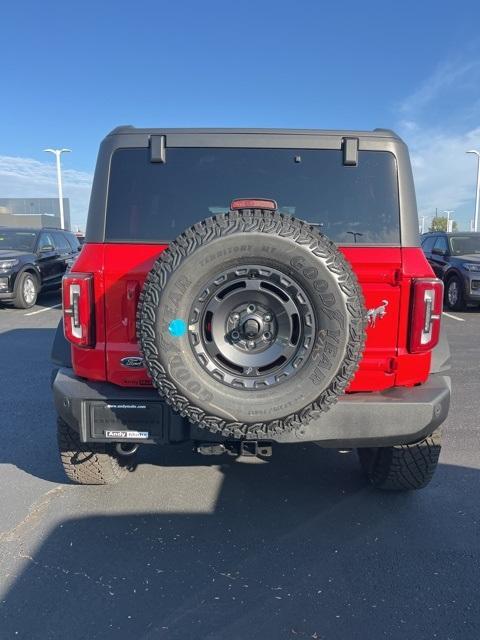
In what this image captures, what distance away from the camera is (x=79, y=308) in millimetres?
2420

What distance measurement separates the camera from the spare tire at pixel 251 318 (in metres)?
2.10

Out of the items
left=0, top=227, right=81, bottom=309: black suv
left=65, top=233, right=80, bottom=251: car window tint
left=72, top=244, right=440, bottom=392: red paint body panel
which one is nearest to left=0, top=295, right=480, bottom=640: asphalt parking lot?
left=72, top=244, right=440, bottom=392: red paint body panel

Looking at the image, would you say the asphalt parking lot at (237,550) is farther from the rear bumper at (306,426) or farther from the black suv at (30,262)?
the black suv at (30,262)

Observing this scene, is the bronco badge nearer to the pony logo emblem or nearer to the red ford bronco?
the red ford bronco

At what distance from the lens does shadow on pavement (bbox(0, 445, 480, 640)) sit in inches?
78.9

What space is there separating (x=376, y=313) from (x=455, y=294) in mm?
8673

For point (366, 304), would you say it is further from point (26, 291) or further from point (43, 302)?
point (43, 302)

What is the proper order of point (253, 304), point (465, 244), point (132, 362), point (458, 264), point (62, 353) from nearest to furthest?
1. point (253, 304)
2. point (132, 362)
3. point (62, 353)
4. point (458, 264)
5. point (465, 244)

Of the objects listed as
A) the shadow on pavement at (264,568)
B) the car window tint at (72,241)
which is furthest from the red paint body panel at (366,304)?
the car window tint at (72,241)

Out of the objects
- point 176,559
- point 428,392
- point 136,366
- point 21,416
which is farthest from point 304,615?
point 21,416

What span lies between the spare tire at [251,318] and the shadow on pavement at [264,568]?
0.74 metres

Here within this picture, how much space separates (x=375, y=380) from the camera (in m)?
2.50

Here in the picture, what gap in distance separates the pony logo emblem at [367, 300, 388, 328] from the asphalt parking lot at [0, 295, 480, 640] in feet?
3.92

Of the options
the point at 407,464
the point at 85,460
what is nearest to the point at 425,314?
the point at 407,464
